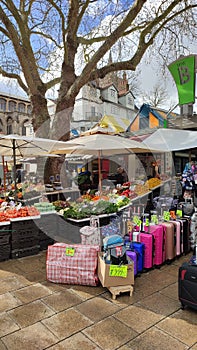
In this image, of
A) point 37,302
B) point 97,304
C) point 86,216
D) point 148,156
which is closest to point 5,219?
point 86,216

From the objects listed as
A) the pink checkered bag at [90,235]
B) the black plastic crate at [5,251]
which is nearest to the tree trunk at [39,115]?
the black plastic crate at [5,251]

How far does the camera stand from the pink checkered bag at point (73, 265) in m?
3.39

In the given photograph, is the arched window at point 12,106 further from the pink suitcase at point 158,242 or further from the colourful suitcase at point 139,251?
the colourful suitcase at point 139,251

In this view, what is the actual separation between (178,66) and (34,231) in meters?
7.07

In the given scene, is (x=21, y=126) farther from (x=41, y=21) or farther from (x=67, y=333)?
(x=67, y=333)

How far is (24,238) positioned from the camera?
4.56m

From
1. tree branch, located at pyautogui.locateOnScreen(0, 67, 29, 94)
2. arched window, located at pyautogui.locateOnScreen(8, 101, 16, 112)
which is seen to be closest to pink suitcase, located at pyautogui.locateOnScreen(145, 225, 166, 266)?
tree branch, located at pyautogui.locateOnScreen(0, 67, 29, 94)

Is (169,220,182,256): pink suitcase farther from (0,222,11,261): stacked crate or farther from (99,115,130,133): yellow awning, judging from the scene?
(99,115,130,133): yellow awning

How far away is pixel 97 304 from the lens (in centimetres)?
296

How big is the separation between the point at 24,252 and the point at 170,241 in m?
2.53

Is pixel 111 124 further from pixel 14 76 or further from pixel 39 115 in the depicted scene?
pixel 39 115

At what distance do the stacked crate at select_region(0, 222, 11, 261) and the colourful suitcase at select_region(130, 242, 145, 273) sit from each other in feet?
7.03

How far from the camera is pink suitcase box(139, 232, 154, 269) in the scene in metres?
3.77

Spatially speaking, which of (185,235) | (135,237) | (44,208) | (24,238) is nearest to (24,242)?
(24,238)
